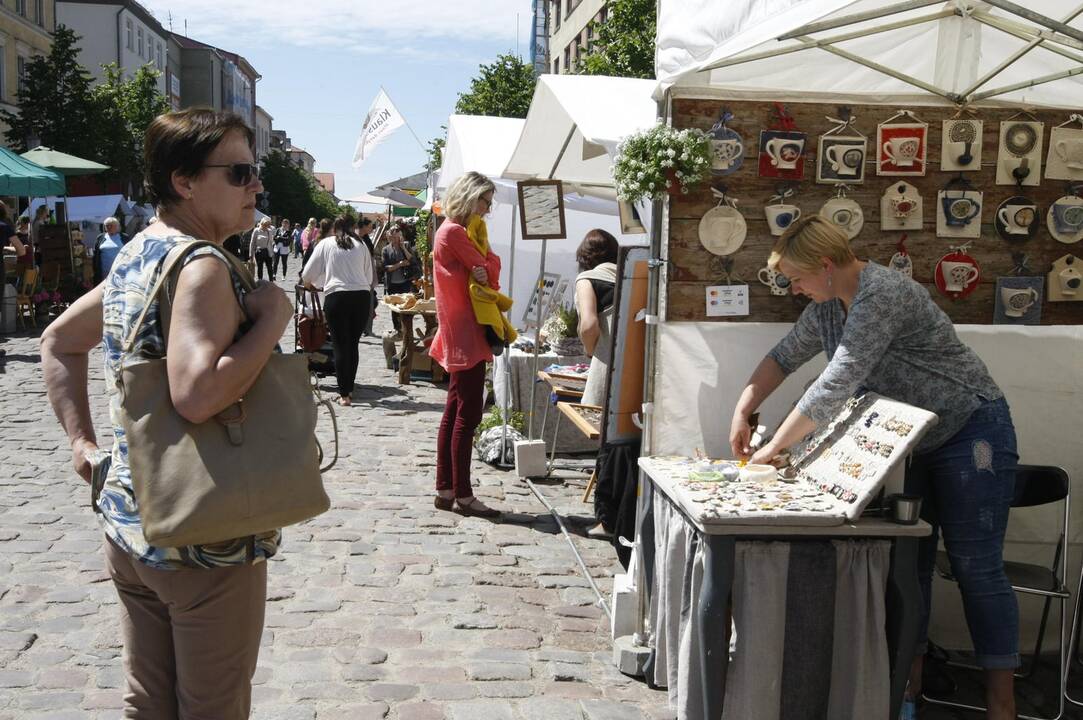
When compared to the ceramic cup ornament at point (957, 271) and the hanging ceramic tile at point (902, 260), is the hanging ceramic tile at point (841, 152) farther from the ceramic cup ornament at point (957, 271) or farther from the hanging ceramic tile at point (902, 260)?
the ceramic cup ornament at point (957, 271)

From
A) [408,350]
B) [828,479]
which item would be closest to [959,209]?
[828,479]

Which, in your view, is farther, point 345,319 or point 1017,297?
point 345,319

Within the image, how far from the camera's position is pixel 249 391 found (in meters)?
2.31

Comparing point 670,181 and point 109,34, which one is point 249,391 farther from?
point 109,34

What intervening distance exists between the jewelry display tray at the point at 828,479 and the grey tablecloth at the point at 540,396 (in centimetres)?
494

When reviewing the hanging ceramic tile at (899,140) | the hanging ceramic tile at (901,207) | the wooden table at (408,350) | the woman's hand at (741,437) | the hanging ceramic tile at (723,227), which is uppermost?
the hanging ceramic tile at (899,140)

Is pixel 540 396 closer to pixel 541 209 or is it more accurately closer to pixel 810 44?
pixel 541 209

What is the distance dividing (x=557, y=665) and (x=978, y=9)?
3.16 meters

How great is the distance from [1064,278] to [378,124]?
41.1 feet

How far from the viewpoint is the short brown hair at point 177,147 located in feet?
8.05

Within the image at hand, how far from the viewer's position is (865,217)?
4652 mm

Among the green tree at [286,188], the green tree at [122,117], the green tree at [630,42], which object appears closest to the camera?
the green tree at [630,42]

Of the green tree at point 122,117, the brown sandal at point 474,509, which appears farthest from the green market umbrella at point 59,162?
the brown sandal at point 474,509

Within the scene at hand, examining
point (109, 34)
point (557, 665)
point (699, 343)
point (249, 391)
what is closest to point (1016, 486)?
point (699, 343)
